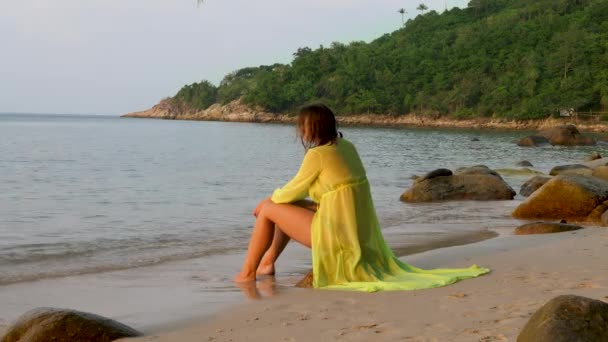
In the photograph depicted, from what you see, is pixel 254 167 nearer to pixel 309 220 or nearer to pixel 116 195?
pixel 116 195

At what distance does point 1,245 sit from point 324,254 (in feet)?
16.8

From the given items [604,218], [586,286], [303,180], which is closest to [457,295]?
[586,286]

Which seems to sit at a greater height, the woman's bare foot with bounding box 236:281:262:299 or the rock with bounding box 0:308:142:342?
the rock with bounding box 0:308:142:342

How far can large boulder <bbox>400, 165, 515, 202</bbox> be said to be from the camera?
572 inches

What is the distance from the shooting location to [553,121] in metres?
80.2

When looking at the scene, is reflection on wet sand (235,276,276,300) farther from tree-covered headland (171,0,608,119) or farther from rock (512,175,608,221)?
tree-covered headland (171,0,608,119)

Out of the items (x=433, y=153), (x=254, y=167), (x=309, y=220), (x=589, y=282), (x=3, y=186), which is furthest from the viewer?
(x=433, y=153)

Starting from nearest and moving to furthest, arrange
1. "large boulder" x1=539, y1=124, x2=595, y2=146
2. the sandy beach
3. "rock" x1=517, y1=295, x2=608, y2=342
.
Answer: "rock" x1=517, y1=295, x2=608, y2=342, the sandy beach, "large boulder" x1=539, y1=124, x2=595, y2=146

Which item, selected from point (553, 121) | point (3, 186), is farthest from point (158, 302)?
point (553, 121)

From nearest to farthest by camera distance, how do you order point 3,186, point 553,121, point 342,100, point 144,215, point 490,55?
1. point 144,215
2. point 3,186
3. point 553,121
4. point 490,55
5. point 342,100

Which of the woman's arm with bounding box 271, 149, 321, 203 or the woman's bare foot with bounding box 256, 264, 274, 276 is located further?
the woman's bare foot with bounding box 256, 264, 274, 276

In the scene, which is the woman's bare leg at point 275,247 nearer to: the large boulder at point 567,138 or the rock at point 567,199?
the rock at point 567,199

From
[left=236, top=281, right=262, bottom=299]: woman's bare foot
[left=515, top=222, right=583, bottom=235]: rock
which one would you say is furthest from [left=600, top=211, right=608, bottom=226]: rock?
[left=236, top=281, right=262, bottom=299]: woman's bare foot

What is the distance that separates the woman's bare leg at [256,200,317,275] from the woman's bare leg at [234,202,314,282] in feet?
0.33
